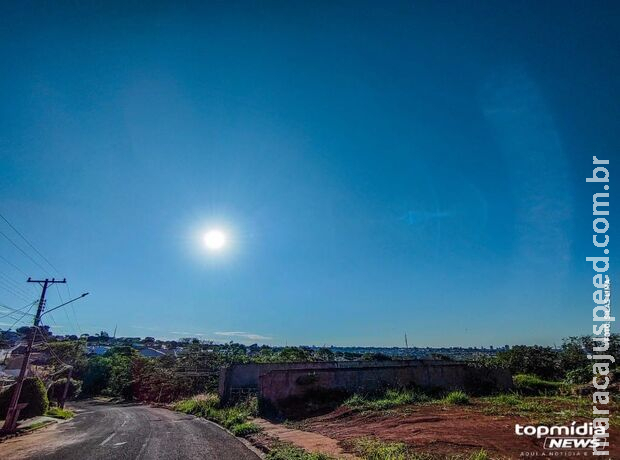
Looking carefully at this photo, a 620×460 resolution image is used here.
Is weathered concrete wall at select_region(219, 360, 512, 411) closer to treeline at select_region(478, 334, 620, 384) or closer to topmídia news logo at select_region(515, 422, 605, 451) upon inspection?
treeline at select_region(478, 334, 620, 384)

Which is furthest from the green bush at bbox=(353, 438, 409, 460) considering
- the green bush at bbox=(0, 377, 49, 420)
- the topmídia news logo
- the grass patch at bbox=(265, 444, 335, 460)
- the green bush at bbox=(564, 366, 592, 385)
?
the green bush at bbox=(564, 366, 592, 385)

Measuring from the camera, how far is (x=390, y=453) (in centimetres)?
988

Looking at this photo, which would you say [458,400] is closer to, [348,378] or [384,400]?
[384,400]

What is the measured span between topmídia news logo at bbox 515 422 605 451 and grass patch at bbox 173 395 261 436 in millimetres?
11994

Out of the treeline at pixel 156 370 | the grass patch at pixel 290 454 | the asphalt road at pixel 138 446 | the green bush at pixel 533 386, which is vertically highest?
the green bush at pixel 533 386

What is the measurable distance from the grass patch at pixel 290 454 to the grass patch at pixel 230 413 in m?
4.82

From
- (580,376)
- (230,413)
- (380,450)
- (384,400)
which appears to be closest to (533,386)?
(580,376)

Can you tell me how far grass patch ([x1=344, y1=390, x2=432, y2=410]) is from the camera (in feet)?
64.3

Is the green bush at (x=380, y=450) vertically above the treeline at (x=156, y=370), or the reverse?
the green bush at (x=380, y=450)

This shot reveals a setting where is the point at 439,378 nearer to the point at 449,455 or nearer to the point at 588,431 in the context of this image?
the point at 588,431

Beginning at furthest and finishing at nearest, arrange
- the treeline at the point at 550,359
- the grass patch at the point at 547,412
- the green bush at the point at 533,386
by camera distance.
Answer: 1. the treeline at the point at 550,359
2. the green bush at the point at 533,386
3. the grass patch at the point at 547,412

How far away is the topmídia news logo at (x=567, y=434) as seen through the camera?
10.1 metres

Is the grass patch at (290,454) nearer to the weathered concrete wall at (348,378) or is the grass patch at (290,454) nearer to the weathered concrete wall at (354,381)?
the weathered concrete wall at (354,381)

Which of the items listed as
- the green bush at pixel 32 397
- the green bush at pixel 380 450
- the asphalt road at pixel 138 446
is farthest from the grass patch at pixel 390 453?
the green bush at pixel 32 397
